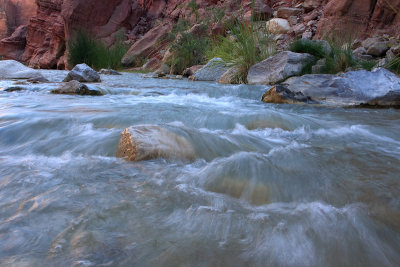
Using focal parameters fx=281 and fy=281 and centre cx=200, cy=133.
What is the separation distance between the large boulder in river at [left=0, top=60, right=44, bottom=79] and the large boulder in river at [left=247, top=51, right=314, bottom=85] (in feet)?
18.8

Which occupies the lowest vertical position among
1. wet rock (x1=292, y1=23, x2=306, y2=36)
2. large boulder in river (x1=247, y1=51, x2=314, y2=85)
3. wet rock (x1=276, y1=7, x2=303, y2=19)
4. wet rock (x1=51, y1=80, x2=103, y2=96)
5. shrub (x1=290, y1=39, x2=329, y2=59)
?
wet rock (x1=51, y1=80, x2=103, y2=96)

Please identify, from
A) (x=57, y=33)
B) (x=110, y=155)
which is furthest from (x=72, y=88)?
(x=57, y=33)

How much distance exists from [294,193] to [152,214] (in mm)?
605

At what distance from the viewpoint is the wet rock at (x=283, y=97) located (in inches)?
149

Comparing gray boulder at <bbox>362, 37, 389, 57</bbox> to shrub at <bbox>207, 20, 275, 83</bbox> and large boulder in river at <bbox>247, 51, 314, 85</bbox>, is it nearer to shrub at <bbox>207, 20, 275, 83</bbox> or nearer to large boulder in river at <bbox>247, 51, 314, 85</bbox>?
large boulder in river at <bbox>247, 51, 314, 85</bbox>

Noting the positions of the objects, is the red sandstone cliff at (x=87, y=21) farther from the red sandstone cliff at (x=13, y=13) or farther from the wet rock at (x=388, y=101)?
the wet rock at (x=388, y=101)

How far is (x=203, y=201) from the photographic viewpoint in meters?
1.11

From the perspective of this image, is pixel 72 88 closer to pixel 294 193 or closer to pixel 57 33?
pixel 294 193

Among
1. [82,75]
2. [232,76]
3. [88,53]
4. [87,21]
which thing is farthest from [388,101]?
[87,21]

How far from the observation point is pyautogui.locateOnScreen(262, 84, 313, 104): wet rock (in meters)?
3.79

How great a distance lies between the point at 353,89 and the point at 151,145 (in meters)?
3.06

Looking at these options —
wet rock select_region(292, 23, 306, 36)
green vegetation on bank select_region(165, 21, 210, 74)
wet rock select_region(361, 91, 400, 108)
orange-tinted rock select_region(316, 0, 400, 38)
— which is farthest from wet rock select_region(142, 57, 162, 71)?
wet rock select_region(361, 91, 400, 108)

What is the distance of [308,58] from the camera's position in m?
5.26

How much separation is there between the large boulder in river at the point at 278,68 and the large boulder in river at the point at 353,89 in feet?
3.49
